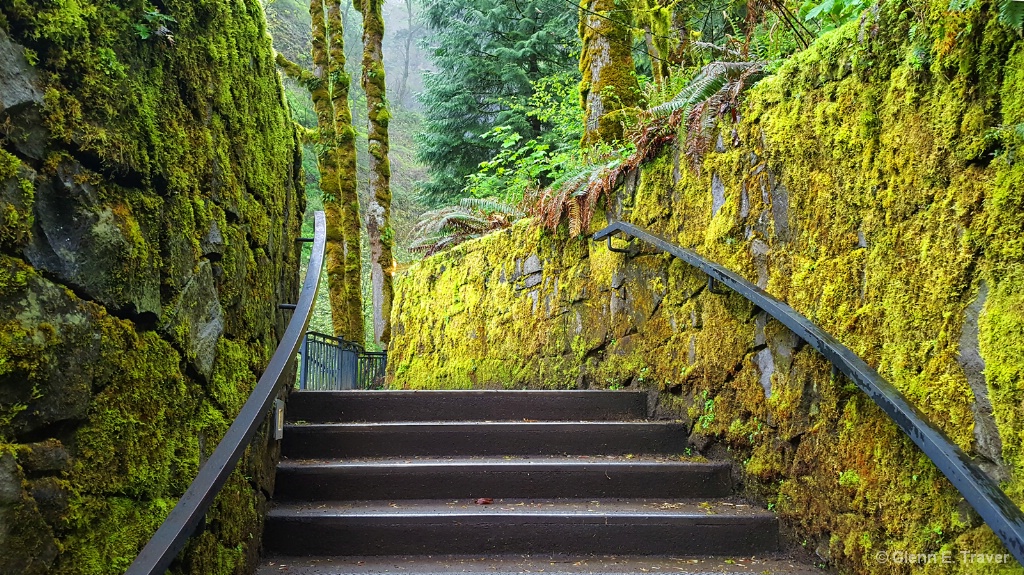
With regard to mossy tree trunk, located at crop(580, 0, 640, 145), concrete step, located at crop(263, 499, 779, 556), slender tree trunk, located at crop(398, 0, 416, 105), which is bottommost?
concrete step, located at crop(263, 499, 779, 556)

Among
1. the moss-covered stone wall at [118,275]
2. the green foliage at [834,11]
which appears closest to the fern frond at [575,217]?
the green foliage at [834,11]

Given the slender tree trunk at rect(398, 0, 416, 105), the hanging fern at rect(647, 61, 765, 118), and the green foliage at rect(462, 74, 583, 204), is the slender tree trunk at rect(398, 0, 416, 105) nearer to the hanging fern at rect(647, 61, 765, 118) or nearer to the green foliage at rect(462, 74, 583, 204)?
the green foliage at rect(462, 74, 583, 204)

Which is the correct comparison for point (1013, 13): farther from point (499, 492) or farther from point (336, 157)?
point (336, 157)

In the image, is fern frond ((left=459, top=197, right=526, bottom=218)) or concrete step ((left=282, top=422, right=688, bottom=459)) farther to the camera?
fern frond ((left=459, top=197, right=526, bottom=218))

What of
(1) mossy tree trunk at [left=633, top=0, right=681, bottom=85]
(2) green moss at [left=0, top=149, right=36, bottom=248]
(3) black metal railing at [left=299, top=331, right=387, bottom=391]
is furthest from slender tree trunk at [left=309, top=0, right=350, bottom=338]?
(2) green moss at [left=0, top=149, right=36, bottom=248]

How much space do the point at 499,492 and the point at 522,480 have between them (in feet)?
0.38

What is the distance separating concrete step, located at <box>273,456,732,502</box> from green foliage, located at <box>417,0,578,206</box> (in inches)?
310

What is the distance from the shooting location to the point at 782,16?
9.48 ft

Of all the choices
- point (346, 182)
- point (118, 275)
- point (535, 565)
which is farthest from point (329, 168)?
point (118, 275)

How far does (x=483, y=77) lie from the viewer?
34.3 feet

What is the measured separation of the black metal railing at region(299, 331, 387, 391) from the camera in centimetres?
583

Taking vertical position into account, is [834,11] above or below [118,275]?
above

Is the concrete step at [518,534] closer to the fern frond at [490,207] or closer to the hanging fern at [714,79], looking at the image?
the hanging fern at [714,79]

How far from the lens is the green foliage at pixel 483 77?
9.98 m
